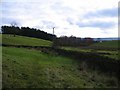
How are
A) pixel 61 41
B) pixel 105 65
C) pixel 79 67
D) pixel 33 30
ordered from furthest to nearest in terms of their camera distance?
1. pixel 33 30
2. pixel 61 41
3. pixel 79 67
4. pixel 105 65

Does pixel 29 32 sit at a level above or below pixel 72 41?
above

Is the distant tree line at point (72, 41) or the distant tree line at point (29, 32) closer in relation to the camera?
the distant tree line at point (72, 41)

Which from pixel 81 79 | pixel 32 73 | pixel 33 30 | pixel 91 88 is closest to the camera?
pixel 91 88

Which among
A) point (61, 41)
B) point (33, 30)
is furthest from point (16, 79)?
point (33, 30)

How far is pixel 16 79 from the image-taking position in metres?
23.3

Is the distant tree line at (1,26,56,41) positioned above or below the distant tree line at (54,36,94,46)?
above

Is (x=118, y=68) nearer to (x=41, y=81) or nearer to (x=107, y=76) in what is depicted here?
(x=107, y=76)

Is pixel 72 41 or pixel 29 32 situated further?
pixel 29 32

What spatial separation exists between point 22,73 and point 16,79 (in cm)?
267

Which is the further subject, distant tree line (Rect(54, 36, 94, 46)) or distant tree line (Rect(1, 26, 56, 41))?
distant tree line (Rect(1, 26, 56, 41))

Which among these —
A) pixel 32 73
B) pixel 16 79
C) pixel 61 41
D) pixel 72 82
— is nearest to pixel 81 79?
pixel 72 82

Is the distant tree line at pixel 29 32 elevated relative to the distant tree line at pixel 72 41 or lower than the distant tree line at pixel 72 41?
elevated

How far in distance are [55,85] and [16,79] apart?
114 inches

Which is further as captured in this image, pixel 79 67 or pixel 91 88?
pixel 79 67
